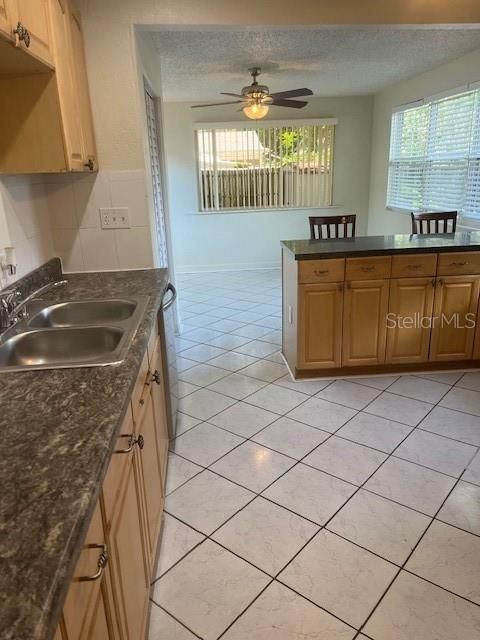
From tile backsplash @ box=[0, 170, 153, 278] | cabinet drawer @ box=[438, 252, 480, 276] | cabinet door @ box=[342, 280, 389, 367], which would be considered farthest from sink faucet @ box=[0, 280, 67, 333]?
cabinet drawer @ box=[438, 252, 480, 276]

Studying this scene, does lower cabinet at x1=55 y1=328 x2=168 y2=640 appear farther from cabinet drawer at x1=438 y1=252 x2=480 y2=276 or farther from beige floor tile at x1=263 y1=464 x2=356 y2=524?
cabinet drawer at x1=438 y1=252 x2=480 y2=276

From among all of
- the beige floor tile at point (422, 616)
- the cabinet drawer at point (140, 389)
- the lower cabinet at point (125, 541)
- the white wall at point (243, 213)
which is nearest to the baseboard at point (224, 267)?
the white wall at point (243, 213)

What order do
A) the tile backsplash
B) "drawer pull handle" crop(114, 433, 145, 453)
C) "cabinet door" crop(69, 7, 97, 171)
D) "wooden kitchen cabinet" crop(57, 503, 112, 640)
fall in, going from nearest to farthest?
"wooden kitchen cabinet" crop(57, 503, 112, 640)
"drawer pull handle" crop(114, 433, 145, 453)
"cabinet door" crop(69, 7, 97, 171)
the tile backsplash

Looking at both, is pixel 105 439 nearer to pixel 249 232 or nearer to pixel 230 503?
pixel 230 503

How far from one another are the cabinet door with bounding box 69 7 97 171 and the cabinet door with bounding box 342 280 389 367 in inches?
69.3

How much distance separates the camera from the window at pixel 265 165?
21.2 ft

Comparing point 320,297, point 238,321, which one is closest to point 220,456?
point 320,297

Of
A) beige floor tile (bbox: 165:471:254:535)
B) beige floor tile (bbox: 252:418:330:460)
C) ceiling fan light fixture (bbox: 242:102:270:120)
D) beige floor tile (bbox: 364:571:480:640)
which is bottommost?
beige floor tile (bbox: 364:571:480:640)

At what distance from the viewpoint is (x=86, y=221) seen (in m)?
2.50

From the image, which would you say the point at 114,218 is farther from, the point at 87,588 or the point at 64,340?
the point at 87,588

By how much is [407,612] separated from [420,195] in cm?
478

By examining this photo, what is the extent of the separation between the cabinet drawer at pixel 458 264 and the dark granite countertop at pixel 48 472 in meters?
2.27

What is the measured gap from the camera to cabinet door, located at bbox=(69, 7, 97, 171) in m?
2.07

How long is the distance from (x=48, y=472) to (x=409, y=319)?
275cm
